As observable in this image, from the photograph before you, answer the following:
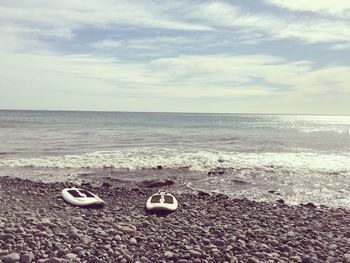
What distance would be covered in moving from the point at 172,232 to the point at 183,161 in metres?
15.2

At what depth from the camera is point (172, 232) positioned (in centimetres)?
951

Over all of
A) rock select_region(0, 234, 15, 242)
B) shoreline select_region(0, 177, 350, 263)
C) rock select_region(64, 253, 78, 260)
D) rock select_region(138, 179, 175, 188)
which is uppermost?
rock select_region(0, 234, 15, 242)

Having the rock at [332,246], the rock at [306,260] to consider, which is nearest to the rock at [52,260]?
the rock at [306,260]

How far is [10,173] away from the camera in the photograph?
64.8 ft

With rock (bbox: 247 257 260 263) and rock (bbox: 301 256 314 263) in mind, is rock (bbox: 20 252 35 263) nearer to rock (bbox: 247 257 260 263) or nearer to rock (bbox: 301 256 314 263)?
rock (bbox: 247 257 260 263)

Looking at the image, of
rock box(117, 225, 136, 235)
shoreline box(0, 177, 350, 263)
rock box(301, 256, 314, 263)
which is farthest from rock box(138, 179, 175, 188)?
rock box(301, 256, 314, 263)

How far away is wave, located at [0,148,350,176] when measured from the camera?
74.1ft

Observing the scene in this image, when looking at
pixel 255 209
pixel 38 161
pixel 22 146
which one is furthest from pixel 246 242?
pixel 22 146

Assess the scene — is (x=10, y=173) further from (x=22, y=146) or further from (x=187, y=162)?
(x=22, y=146)

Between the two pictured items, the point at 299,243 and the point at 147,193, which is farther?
the point at 147,193

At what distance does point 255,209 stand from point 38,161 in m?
15.7

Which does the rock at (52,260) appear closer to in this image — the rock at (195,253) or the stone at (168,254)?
the stone at (168,254)

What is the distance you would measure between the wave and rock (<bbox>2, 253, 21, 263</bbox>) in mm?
14522

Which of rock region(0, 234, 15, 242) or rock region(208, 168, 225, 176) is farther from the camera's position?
rock region(208, 168, 225, 176)
